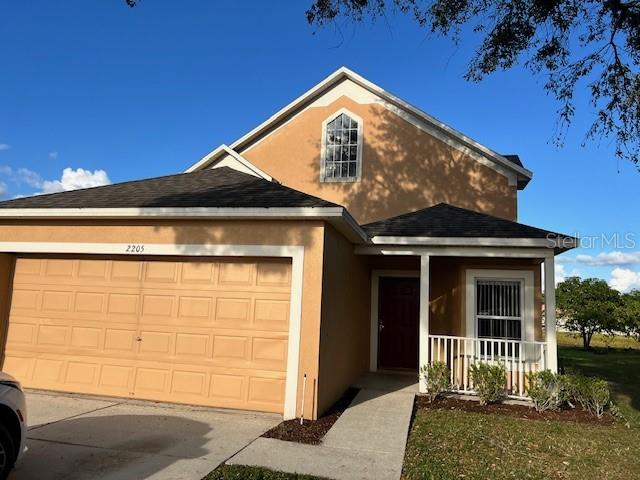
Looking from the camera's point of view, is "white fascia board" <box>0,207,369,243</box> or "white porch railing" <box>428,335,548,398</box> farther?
"white porch railing" <box>428,335,548,398</box>

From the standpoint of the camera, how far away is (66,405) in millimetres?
7348

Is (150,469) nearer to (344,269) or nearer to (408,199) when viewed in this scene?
(344,269)

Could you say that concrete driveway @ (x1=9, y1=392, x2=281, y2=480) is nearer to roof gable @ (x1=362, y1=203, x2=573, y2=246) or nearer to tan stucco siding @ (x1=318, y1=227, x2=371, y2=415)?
tan stucco siding @ (x1=318, y1=227, x2=371, y2=415)

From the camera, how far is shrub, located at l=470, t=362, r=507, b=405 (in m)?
8.48

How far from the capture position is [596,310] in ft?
70.8

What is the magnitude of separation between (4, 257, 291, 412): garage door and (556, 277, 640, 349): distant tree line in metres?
19.9

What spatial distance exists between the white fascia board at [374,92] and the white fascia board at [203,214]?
573cm

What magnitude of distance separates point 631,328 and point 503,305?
16.9 m

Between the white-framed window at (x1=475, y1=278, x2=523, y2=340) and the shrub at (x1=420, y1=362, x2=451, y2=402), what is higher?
the white-framed window at (x1=475, y1=278, x2=523, y2=340)

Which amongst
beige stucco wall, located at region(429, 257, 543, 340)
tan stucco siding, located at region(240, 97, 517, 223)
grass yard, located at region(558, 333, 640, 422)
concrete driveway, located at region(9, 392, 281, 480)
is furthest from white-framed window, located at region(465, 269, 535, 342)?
concrete driveway, located at region(9, 392, 281, 480)

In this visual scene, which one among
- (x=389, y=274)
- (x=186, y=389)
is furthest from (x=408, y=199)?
(x=186, y=389)

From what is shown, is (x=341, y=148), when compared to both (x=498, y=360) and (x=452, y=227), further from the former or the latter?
(x=498, y=360)

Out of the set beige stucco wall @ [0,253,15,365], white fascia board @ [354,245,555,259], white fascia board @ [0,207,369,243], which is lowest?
beige stucco wall @ [0,253,15,365]

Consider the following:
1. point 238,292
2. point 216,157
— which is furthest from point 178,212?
point 216,157
